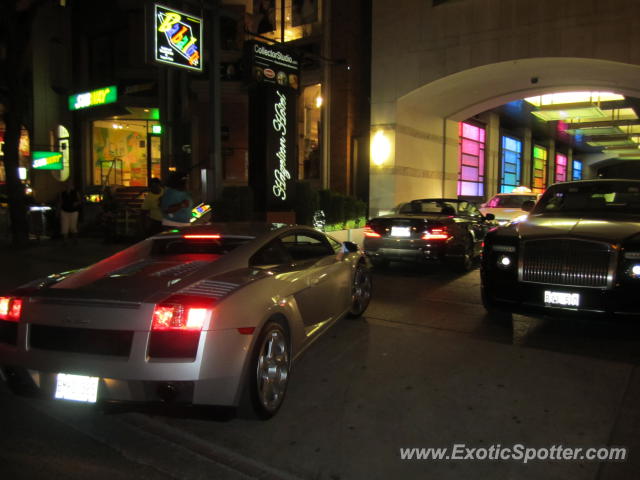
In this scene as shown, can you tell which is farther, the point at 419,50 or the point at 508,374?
the point at 419,50

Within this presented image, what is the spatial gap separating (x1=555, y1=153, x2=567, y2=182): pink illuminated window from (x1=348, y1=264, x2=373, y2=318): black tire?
33.9 meters

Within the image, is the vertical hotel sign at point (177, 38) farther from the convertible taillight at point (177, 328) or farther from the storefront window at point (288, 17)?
the convertible taillight at point (177, 328)

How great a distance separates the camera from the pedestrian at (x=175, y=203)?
25.7 ft

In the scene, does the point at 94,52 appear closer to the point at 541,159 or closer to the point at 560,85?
the point at 560,85

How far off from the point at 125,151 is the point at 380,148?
45.4ft

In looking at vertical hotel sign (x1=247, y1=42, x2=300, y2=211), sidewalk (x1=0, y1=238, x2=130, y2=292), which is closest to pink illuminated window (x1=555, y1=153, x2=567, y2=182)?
vertical hotel sign (x1=247, y1=42, x2=300, y2=211)

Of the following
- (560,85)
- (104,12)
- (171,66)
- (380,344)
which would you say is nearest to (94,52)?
(104,12)

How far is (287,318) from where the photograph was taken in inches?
158

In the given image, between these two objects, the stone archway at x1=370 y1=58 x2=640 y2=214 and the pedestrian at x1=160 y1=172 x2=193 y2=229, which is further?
the stone archway at x1=370 y1=58 x2=640 y2=214

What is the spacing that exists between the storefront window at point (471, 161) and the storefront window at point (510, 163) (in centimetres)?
270

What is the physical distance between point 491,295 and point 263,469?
137 inches

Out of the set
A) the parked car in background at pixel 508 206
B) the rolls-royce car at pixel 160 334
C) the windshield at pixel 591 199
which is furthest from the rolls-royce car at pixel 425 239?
the rolls-royce car at pixel 160 334

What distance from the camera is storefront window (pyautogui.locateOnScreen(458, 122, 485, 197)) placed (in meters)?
22.4

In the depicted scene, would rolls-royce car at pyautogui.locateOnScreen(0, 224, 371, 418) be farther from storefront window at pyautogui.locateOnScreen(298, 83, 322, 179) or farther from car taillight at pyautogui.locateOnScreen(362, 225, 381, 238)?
storefront window at pyautogui.locateOnScreen(298, 83, 322, 179)
